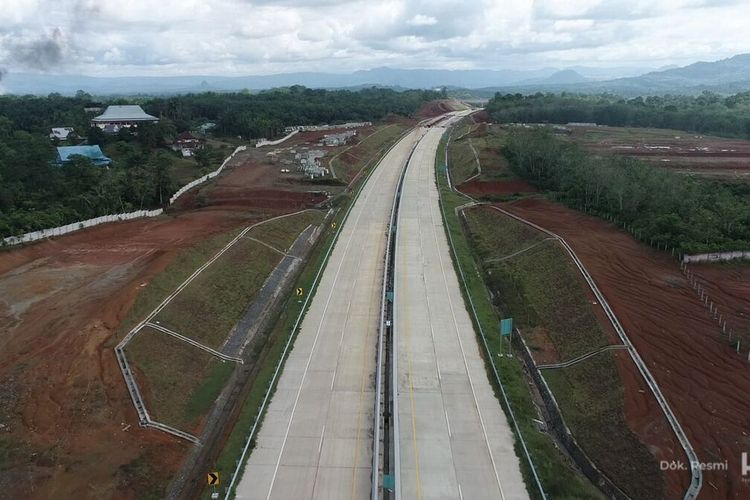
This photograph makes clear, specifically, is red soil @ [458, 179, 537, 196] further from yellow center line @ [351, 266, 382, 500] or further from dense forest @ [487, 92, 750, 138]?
dense forest @ [487, 92, 750, 138]

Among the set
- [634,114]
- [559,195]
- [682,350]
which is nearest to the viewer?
[682,350]

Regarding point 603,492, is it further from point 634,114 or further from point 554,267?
point 634,114

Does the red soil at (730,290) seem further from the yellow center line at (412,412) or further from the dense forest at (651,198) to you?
the yellow center line at (412,412)

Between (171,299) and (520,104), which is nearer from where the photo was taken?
(171,299)

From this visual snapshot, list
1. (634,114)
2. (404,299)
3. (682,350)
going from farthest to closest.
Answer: (634,114) < (404,299) < (682,350)

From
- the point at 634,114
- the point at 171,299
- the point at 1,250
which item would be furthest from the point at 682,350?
the point at 634,114

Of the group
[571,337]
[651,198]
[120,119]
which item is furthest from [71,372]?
[120,119]

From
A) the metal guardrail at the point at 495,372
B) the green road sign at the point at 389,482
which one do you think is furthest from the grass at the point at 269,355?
the metal guardrail at the point at 495,372
